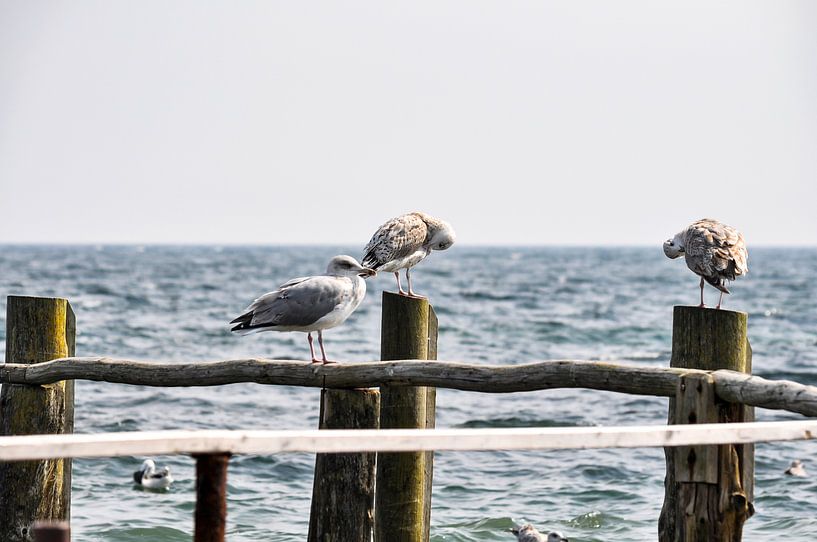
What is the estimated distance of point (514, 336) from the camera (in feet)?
100

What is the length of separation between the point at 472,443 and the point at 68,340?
447 centimetres

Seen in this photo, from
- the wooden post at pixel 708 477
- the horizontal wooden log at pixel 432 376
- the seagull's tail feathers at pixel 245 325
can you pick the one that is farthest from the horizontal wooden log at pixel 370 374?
the seagull's tail feathers at pixel 245 325

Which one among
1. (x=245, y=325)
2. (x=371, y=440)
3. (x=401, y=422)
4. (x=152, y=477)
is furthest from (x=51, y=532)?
(x=152, y=477)

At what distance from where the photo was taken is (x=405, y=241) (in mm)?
9633

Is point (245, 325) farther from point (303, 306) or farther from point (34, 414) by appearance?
point (34, 414)

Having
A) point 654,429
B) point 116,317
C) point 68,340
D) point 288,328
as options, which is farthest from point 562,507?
point 116,317

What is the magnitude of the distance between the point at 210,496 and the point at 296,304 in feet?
12.4

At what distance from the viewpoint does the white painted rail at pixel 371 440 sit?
126 inches

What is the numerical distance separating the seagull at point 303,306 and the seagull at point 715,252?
2.77 m

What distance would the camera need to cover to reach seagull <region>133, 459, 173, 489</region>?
11.7 m

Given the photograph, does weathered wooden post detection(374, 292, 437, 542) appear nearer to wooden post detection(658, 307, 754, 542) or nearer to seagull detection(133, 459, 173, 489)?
wooden post detection(658, 307, 754, 542)

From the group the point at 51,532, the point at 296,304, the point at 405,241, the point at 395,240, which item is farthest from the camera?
the point at 405,241

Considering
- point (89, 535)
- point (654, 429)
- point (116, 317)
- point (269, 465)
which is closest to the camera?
point (654, 429)

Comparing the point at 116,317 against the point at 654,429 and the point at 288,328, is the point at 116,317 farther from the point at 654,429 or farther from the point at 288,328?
the point at 654,429
